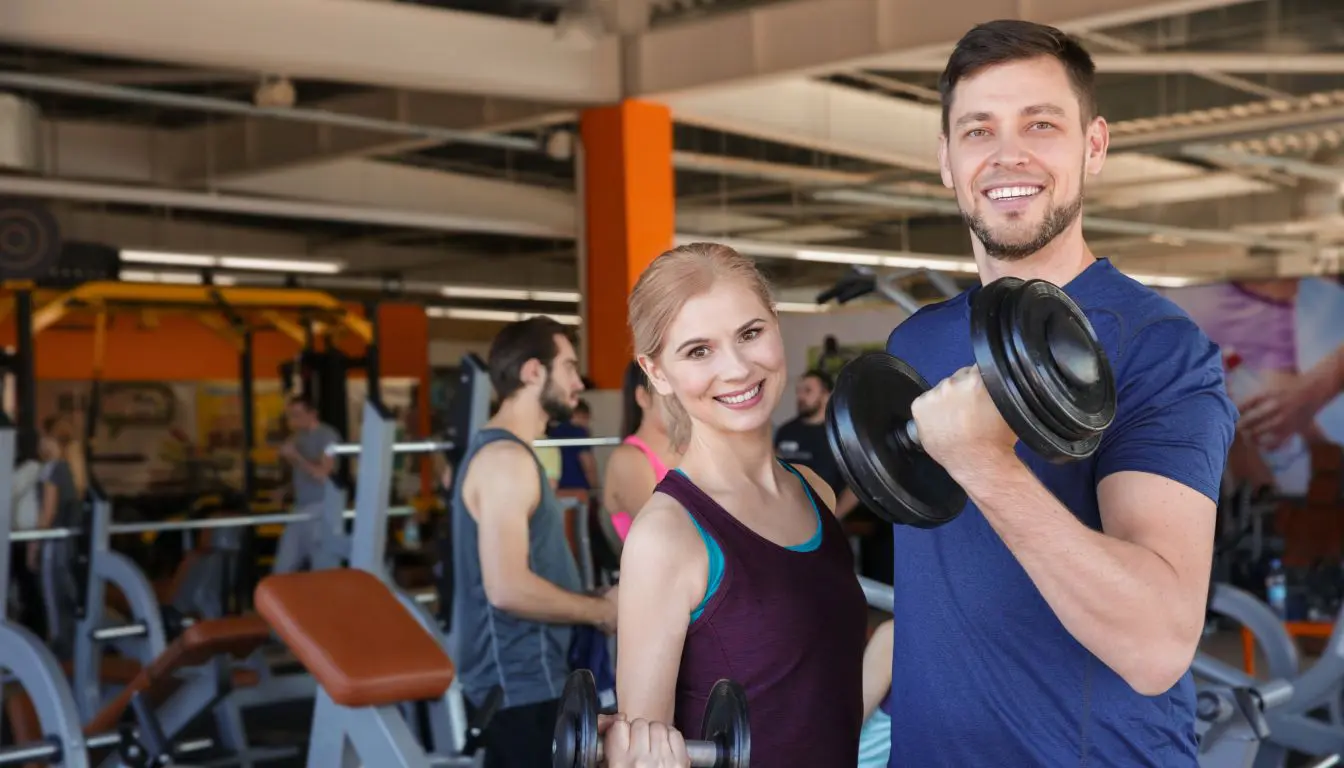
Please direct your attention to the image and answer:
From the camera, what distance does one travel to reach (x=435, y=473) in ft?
37.5

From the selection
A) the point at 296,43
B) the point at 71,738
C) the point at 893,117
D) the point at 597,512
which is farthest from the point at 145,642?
the point at 893,117

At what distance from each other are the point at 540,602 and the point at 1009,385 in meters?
2.02

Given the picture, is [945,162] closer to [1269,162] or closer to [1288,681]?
[1288,681]

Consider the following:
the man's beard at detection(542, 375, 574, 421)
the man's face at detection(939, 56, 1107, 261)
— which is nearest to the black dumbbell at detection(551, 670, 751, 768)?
the man's face at detection(939, 56, 1107, 261)

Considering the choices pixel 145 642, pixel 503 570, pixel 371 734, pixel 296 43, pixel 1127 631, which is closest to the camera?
pixel 1127 631

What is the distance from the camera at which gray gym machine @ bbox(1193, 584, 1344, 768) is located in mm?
3664

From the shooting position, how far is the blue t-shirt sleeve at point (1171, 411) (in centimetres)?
110

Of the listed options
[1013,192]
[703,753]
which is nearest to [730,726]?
[703,753]

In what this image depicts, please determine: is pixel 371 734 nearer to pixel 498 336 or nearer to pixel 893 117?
pixel 498 336

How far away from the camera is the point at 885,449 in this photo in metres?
1.12

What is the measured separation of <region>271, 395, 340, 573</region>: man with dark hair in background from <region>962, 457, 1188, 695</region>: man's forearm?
594cm

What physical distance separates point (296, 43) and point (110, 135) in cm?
412

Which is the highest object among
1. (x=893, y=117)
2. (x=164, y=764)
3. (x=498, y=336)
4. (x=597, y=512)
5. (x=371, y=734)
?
(x=893, y=117)

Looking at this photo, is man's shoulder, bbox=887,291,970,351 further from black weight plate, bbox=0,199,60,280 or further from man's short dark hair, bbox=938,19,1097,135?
black weight plate, bbox=0,199,60,280
